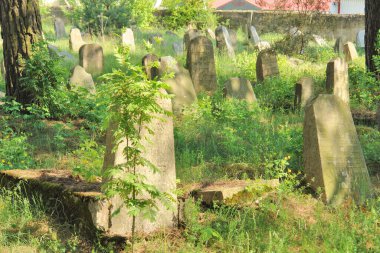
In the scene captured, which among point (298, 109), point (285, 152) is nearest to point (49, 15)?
point (298, 109)

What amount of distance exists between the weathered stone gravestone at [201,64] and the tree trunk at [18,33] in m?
3.15

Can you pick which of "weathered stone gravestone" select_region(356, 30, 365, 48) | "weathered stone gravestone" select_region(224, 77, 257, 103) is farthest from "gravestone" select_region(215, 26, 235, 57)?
"weathered stone gravestone" select_region(356, 30, 365, 48)

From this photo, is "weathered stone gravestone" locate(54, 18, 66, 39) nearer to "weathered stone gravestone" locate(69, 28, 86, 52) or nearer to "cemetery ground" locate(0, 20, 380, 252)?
"weathered stone gravestone" locate(69, 28, 86, 52)

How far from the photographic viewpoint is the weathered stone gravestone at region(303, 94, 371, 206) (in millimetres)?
6359

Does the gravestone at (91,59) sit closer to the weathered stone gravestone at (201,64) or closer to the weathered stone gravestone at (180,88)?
the weathered stone gravestone at (201,64)

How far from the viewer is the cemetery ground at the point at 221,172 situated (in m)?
5.46

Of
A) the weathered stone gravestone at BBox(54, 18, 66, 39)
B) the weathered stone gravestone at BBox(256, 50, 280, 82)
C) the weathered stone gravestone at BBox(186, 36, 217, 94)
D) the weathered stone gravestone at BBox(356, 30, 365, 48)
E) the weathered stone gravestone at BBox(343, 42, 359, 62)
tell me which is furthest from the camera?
the weathered stone gravestone at BBox(356, 30, 365, 48)

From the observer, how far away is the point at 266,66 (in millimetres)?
13914

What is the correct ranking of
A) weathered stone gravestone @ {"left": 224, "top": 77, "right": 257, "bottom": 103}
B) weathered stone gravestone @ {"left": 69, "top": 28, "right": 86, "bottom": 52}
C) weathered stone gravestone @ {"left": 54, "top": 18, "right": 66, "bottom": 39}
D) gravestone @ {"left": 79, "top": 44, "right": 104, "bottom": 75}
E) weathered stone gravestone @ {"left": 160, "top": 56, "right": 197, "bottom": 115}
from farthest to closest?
weathered stone gravestone @ {"left": 54, "top": 18, "right": 66, "bottom": 39}
weathered stone gravestone @ {"left": 69, "top": 28, "right": 86, "bottom": 52}
gravestone @ {"left": 79, "top": 44, "right": 104, "bottom": 75}
weathered stone gravestone @ {"left": 224, "top": 77, "right": 257, "bottom": 103}
weathered stone gravestone @ {"left": 160, "top": 56, "right": 197, "bottom": 115}

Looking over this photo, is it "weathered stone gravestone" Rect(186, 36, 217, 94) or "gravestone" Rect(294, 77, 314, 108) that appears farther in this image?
"weathered stone gravestone" Rect(186, 36, 217, 94)

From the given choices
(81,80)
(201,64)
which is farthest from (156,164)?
(201,64)

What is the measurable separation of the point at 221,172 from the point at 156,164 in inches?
73.7

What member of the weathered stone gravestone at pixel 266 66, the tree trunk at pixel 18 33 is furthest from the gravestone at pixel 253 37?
the tree trunk at pixel 18 33

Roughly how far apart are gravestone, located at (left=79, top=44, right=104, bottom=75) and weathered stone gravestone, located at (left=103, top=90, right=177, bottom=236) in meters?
9.24
